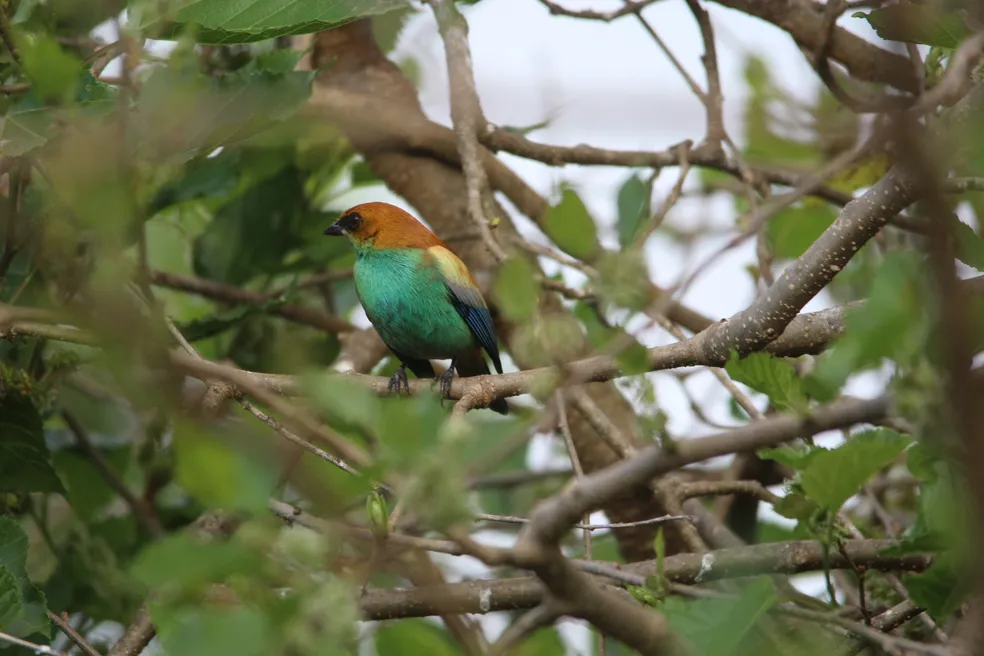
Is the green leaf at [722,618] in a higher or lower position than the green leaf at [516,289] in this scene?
lower

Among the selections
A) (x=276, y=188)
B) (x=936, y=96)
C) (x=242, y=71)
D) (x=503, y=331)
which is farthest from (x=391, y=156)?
→ (x=936, y=96)

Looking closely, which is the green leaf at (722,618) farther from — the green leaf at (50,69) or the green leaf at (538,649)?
the green leaf at (50,69)

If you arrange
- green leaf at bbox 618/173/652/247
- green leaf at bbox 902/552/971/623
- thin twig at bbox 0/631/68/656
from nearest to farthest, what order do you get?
green leaf at bbox 618/173/652/247 < thin twig at bbox 0/631/68/656 < green leaf at bbox 902/552/971/623

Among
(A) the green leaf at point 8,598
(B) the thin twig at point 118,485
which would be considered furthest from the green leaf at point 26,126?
(B) the thin twig at point 118,485

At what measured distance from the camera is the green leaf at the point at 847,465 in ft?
6.63

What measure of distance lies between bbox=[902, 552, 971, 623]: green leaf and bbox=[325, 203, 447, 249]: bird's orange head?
3.16 meters

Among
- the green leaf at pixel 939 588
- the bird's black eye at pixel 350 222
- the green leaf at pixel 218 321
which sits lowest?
the green leaf at pixel 218 321

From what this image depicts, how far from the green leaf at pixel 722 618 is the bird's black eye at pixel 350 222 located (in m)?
3.50

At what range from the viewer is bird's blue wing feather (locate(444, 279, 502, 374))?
4.98m

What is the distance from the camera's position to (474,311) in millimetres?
4992

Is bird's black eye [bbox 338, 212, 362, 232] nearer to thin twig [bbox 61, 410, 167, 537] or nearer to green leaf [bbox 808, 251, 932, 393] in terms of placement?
thin twig [bbox 61, 410, 167, 537]

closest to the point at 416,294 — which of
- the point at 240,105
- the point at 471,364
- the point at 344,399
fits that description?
the point at 471,364

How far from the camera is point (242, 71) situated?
361 cm

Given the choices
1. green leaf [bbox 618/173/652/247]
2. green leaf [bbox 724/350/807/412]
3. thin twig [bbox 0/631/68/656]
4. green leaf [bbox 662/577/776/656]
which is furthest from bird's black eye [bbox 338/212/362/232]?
green leaf [bbox 662/577/776/656]
